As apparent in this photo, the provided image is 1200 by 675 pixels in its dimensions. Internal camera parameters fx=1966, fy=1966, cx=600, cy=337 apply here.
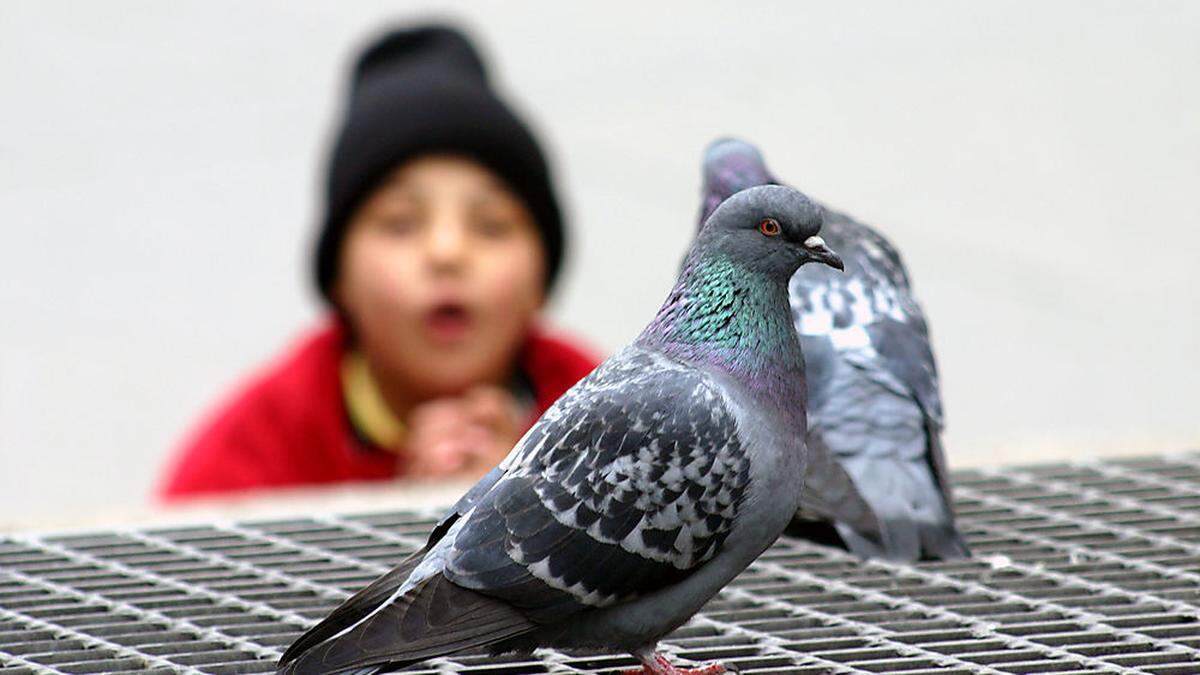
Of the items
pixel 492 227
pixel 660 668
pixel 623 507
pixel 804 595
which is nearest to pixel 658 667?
pixel 660 668

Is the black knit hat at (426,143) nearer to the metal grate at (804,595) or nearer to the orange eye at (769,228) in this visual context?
the metal grate at (804,595)

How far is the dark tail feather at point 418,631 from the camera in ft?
7.30

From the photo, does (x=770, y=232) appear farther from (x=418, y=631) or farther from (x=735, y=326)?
(x=418, y=631)

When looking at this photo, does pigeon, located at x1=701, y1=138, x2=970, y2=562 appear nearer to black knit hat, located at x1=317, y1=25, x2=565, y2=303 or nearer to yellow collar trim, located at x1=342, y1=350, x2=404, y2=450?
black knit hat, located at x1=317, y1=25, x2=565, y2=303

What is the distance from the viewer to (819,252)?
232 cm

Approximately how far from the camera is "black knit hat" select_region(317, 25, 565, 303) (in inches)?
182

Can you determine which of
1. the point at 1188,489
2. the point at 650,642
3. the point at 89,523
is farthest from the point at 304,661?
the point at 1188,489

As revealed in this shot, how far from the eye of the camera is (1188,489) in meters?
3.34

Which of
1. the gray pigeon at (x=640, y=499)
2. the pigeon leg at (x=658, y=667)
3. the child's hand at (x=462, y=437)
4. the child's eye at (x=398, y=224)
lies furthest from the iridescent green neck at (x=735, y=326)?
the child's eye at (x=398, y=224)

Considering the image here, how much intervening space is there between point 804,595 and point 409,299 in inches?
74.0

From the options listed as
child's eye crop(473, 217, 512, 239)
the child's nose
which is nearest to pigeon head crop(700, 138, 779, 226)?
the child's nose

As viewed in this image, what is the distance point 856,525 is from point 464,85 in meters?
2.38

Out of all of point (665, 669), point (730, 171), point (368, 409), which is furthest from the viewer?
point (368, 409)

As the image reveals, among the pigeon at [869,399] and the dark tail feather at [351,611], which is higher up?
the pigeon at [869,399]
